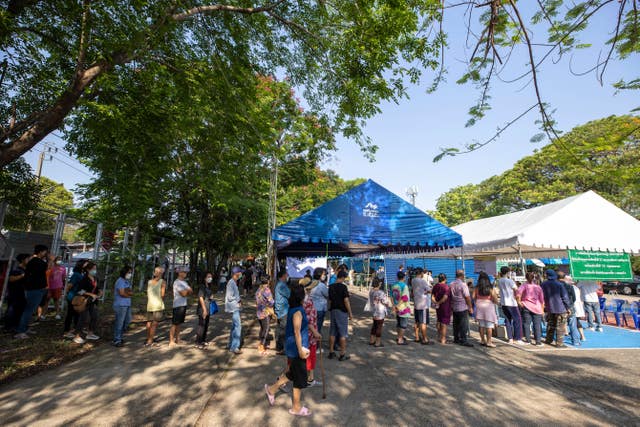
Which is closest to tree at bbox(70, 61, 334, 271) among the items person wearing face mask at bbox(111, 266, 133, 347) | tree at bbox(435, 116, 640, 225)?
person wearing face mask at bbox(111, 266, 133, 347)

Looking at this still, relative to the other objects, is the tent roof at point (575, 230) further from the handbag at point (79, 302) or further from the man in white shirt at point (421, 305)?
the handbag at point (79, 302)

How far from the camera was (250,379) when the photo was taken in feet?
16.5

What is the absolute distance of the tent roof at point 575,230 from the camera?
8.64 metres

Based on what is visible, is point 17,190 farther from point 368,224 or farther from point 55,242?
point 368,224

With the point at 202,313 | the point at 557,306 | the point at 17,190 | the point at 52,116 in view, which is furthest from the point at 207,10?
the point at 557,306

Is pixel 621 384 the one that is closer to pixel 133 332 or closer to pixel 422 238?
pixel 422 238

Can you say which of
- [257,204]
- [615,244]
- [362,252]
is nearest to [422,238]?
[615,244]

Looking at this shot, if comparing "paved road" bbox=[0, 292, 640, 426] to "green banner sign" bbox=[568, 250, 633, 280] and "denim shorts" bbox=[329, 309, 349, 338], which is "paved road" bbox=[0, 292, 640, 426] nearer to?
"denim shorts" bbox=[329, 309, 349, 338]

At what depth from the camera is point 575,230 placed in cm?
900

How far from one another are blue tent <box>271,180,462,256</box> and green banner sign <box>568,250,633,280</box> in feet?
10.2

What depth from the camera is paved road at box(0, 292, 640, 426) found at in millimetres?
3818

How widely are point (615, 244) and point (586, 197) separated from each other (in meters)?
1.83

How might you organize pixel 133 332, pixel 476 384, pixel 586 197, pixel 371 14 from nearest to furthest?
1. pixel 476 384
2. pixel 371 14
3. pixel 133 332
4. pixel 586 197

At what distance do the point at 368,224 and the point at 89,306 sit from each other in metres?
7.15
